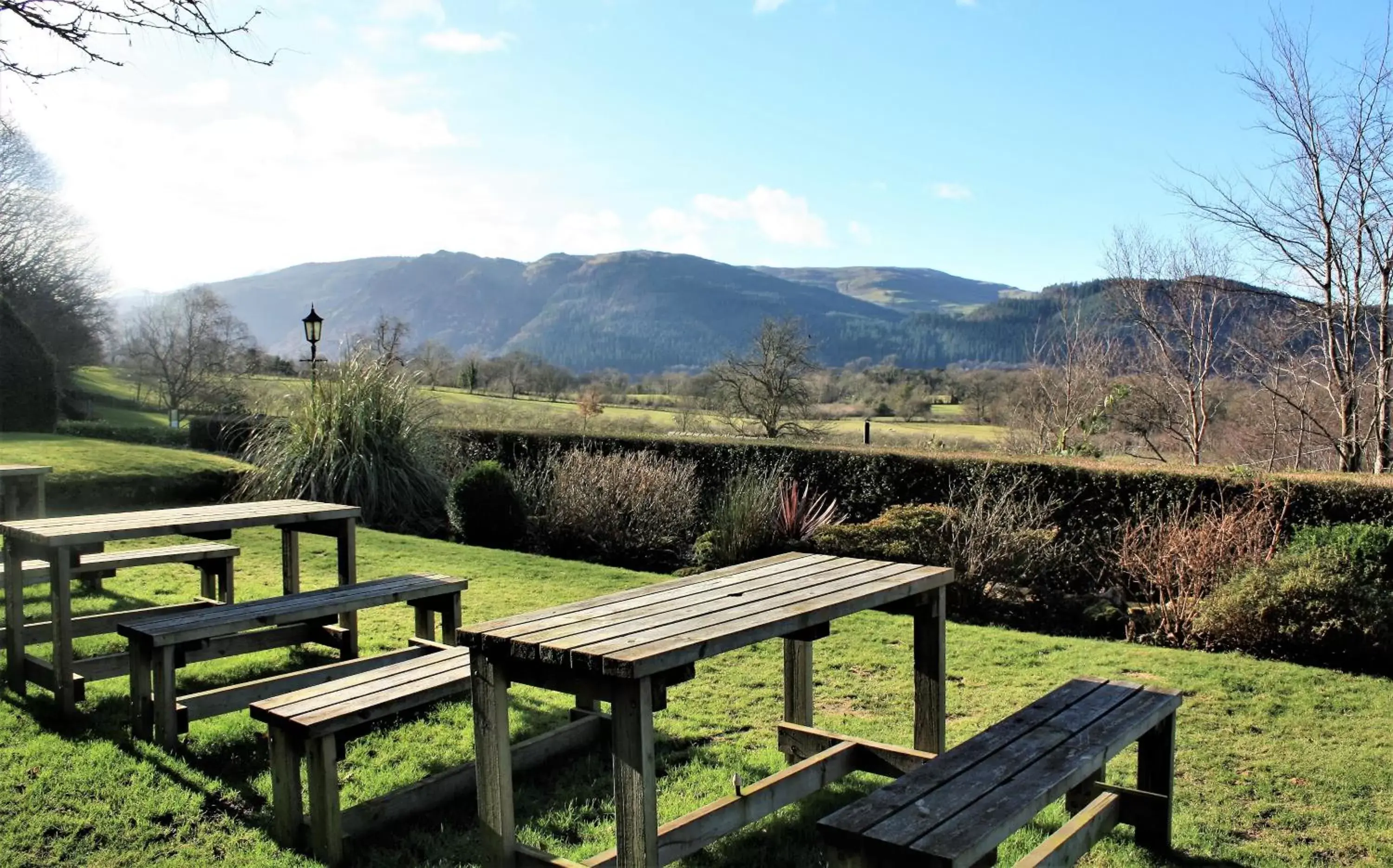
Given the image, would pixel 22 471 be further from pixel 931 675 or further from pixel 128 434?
pixel 128 434

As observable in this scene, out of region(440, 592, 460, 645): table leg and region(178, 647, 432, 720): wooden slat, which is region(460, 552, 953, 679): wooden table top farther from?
region(440, 592, 460, 645): table leg

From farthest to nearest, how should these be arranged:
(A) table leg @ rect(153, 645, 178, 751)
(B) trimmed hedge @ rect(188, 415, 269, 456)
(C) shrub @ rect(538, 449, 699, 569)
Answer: (B) trimmed hedge @ rect(188, 415, 269, 456), (C) shrub @ rect(538, 449, 699, 569), (A) table leg @ rect(153, 645, 178, 751)

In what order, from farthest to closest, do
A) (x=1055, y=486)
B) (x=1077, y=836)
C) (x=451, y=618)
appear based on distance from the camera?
(x=1055, y=486), (x=451, y=618), (x=1077, y=836)

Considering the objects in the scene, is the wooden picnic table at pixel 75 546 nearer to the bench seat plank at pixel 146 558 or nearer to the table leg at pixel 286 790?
the bench seat plank at pixel 146 558

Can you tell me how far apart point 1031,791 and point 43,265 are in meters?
33.4

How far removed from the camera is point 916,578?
3.46m

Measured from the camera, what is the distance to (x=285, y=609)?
4.38m

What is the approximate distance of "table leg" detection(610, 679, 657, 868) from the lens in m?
2.37

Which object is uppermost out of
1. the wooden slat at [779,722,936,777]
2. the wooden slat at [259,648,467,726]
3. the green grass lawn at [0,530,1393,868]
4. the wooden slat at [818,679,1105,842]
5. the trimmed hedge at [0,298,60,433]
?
Answer: the trimmed hedge at [0,298,60,433]

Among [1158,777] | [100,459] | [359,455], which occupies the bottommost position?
[1158,777]

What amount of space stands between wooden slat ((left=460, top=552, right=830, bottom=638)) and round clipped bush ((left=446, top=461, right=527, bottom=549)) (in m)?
6.81

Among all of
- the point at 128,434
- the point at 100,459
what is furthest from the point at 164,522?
the point at 128,434

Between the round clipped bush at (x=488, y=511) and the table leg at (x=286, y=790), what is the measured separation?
719 centimetres

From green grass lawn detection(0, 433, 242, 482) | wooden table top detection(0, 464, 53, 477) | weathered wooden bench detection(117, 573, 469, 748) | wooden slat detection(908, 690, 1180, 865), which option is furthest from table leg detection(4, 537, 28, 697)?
green grass lawn detection(0, 433, 242, 482)
